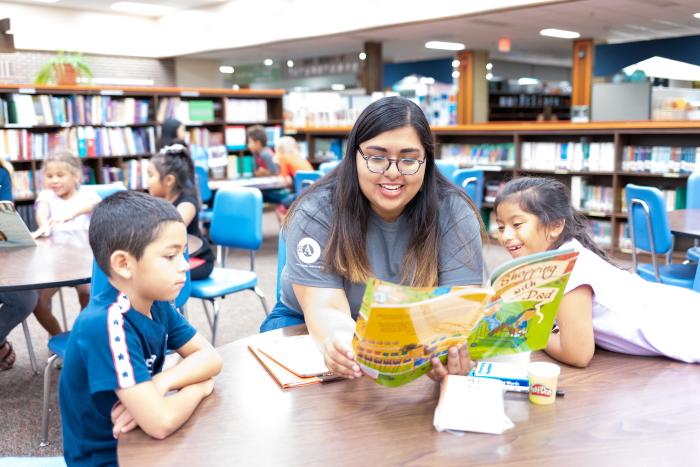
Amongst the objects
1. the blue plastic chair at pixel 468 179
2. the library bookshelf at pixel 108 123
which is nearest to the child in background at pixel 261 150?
the library bookshelf at pixel 108 123

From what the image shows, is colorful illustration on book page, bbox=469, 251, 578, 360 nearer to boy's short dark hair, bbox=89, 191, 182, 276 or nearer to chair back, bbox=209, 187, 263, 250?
boy's short dark hair, bbox=89, 191, 182, 276

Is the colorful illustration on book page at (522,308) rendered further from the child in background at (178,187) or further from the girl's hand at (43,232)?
the girl's hand at (43,232)

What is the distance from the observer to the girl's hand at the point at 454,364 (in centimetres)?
117

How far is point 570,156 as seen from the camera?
658 centimetres

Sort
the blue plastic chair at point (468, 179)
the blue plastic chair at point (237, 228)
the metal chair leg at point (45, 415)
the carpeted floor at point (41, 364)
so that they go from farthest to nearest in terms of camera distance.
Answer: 1. the blue plastic chair at point (468, 179)
2. the blue plastic chair at point (237, 228)
3. the carpeted floor at point (41, 364)
4. the metal chair leg at point (45, 415)

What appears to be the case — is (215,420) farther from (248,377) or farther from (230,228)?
(230,228)

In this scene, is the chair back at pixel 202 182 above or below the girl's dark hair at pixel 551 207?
below

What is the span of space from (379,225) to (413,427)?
669 mm

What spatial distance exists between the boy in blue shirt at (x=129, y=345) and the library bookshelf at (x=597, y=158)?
4.96 m

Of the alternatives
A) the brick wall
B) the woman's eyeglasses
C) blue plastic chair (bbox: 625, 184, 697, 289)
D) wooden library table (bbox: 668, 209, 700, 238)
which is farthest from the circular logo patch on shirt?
the brick wall

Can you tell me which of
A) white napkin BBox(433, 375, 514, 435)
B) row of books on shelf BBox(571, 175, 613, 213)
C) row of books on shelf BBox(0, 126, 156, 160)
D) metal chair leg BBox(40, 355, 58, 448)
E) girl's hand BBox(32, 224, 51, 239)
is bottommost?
metal chair leg BBox(40, 355, 58, 448)

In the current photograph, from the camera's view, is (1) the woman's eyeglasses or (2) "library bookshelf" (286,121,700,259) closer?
(1) the woman's eyeglasses

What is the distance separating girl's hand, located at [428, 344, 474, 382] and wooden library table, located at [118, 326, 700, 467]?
0.04m

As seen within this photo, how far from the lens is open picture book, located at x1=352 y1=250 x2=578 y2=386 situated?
0.97 m
